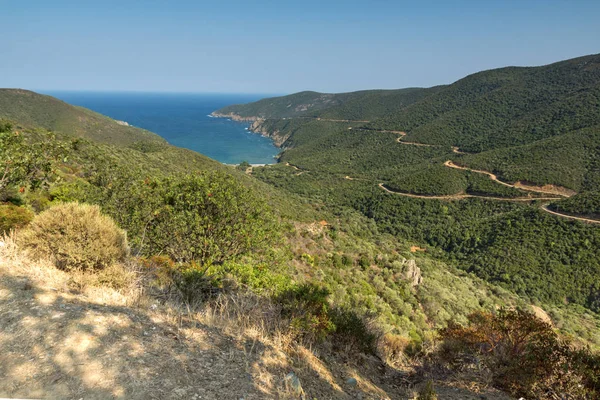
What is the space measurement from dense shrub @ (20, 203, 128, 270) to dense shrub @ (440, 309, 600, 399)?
6.84 meters

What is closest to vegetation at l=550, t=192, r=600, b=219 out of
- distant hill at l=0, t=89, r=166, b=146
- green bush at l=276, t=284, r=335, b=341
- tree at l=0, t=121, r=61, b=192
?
green bush at l=276, t=284, r=335, b=341

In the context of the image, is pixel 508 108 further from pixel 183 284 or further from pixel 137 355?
pixel 137 355

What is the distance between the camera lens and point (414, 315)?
21359 mm

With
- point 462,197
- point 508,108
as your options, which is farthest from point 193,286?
point 508,108

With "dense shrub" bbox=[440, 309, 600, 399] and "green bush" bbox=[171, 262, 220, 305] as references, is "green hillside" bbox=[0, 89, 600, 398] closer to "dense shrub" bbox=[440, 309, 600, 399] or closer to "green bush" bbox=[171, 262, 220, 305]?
"green bush" bbox=[171, 262, 220, 305]

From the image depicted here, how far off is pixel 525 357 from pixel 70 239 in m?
8.09

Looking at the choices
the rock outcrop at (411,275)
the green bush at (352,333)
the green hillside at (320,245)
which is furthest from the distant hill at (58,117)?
the green bush at (352,333)

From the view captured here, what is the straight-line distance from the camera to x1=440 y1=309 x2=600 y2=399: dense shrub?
180 inches

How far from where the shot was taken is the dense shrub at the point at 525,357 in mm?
4570

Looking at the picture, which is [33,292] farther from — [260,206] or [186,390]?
[260,206]

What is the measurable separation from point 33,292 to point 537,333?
8.12 m

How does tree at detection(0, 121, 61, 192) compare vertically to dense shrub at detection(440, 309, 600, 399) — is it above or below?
above

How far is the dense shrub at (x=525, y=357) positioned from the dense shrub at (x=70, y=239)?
6.84 m

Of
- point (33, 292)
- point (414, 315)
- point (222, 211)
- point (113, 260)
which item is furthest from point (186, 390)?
point (414, 315)
